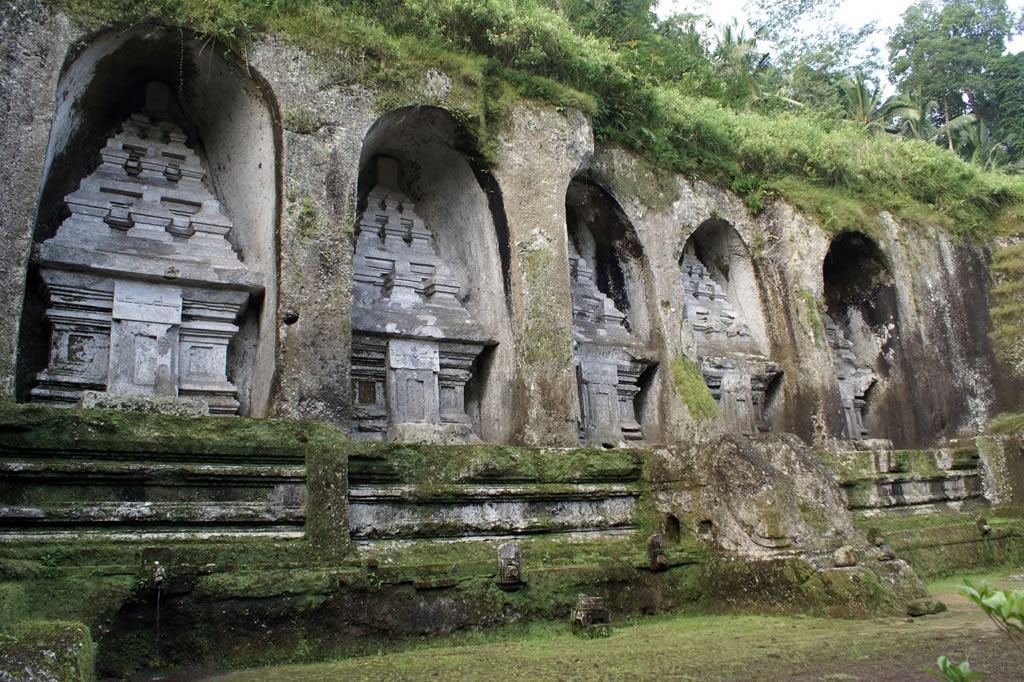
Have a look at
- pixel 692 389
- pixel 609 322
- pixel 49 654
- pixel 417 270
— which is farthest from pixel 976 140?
pixel 49 654

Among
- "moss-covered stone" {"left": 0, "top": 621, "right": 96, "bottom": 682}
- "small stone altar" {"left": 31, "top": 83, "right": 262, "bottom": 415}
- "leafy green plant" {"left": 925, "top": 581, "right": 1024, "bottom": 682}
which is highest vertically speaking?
"small stone altar" {"left": 31, "top": 83, "right": 262, "bottom": 415}

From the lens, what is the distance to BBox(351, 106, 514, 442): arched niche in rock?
8.09 metres

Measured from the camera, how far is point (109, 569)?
4.35 meters

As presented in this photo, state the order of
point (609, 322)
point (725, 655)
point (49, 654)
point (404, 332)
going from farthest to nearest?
1. point (609, 322)
2. point (404, 332)
3. point (725, 655)
4. point (49, 654)

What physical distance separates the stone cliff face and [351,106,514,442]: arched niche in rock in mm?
26

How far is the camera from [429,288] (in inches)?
346

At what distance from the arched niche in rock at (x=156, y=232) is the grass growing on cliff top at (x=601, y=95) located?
618 millimetres

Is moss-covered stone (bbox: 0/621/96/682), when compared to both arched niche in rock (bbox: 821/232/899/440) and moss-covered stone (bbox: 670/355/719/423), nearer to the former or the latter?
moss-covered stone (bbox: 670/355/719/423)

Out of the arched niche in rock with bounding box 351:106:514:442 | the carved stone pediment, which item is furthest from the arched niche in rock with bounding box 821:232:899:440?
the carved stone pediment

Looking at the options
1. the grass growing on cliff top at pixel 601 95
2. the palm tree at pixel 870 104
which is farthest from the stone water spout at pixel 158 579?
the palm tree at pixel 870 104

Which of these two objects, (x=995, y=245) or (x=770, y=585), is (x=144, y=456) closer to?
(x=770, y=585)

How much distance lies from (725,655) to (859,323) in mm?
9238

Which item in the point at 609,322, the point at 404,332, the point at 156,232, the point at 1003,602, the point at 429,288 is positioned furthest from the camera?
the point at 609,322

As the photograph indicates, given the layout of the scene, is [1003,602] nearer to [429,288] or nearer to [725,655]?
[725,655]
